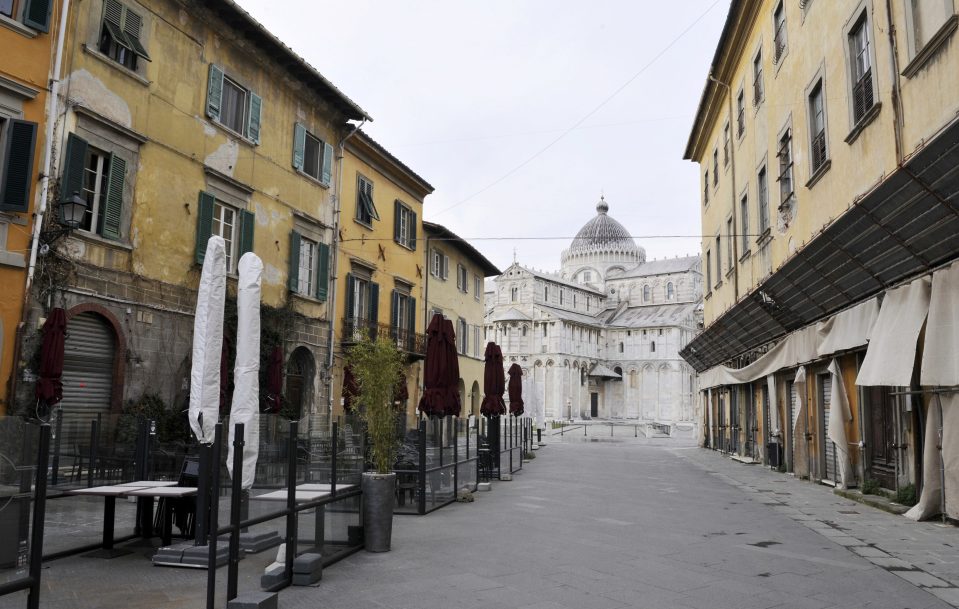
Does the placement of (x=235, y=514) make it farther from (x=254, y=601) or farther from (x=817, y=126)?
(x=817, y=126)

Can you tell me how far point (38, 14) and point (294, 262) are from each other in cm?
828

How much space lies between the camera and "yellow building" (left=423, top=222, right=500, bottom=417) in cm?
2902

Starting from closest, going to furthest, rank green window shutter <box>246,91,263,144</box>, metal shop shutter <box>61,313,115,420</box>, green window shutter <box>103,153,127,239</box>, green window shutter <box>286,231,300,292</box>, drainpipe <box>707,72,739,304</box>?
1. metal shop shutter <box>61,313,115,420</box>
2. green window shutter <box>103,153,127,239</box>
3. green window shutter <box>246,91,263,144</box>
4. green window shutter <box>286,231,300,292</box>
5. drainpipe <box>707,72,739,304</box>

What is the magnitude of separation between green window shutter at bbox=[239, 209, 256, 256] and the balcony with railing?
4913mm

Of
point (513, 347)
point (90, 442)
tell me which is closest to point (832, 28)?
point (90, 442)

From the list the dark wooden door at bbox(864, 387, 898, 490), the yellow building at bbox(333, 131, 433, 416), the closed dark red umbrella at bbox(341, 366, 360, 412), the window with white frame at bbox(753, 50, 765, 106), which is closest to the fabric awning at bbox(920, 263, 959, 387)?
the dark wooden door at bbox(864, 387, 898, 490)

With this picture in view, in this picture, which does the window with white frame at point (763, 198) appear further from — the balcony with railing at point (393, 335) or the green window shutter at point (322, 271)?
the green window shutter at point (322, 271)

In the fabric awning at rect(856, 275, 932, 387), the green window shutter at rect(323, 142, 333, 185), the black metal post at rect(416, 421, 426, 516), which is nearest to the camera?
the fabric awning at rect(856, 275, 932, 387)

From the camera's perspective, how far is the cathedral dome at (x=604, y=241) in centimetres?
10106

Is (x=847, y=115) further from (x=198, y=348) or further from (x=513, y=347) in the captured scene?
(x=513, y=347)

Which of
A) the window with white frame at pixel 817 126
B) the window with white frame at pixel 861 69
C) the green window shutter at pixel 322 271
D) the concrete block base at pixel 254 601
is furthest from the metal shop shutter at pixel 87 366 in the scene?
the window with white frame at pixel 817 126

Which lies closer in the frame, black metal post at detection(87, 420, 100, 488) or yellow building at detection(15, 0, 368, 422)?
black metal post at detection(87, 420, 100, 488)

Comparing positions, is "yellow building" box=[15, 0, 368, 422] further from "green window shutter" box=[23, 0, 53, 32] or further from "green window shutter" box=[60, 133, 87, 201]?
"green window shutter" box=[23, 0, 53, 32]

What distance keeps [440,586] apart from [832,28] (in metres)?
11.4
